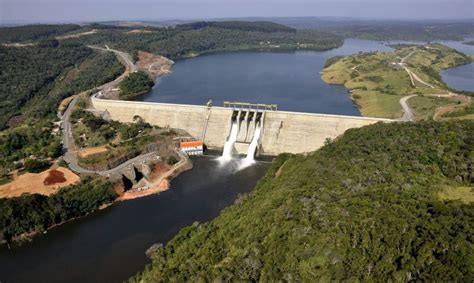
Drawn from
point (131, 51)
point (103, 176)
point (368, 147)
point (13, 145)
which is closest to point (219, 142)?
point (103, 176)

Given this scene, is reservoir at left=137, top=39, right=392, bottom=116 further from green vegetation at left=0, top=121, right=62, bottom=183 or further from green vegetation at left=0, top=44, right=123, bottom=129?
green vegetation at left=0, top=121, right=62, bottom=183

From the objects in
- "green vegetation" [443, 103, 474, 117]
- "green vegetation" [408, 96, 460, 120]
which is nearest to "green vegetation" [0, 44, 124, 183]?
"green vegetation" [408, 96, 460, 120]

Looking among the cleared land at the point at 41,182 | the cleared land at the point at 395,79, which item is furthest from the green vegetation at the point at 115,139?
the cleared land at the point at 395,79

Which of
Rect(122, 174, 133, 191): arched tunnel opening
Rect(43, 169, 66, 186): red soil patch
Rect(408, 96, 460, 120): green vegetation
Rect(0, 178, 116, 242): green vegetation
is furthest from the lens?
Rect(408, 96, 460, 120): green vegetation

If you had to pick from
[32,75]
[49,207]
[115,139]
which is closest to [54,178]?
[49,207]

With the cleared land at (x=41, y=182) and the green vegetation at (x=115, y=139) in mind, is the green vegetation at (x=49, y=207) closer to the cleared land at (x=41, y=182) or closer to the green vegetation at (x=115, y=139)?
the cleared land at (x=41, y=182)

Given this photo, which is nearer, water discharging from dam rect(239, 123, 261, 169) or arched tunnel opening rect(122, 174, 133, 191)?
arched tunnel opening rect(122, 174, 133, 191)
